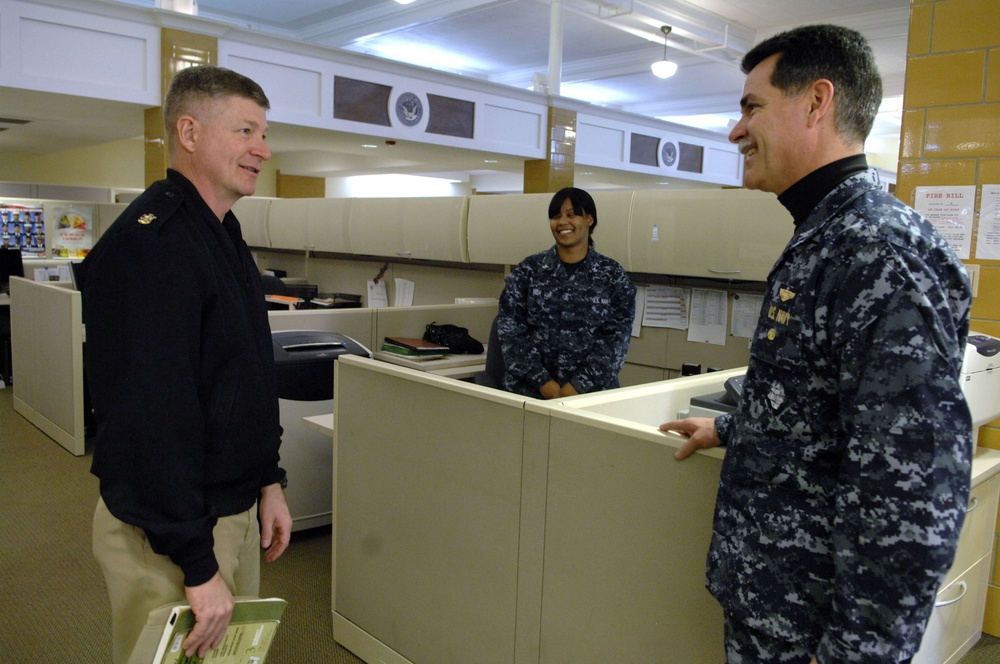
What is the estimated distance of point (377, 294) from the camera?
518cm

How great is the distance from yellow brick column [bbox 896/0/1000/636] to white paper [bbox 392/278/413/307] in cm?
307

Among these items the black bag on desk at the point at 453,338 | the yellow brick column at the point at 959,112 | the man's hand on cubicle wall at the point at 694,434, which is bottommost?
the black bag on desk at the point at 453,338

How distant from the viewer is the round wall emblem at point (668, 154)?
9.66m

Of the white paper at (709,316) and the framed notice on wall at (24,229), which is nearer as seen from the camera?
the white paper at (709,316)

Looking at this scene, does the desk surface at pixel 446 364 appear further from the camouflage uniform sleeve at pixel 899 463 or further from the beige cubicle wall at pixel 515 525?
the camouflage uniform sleeve at pixel 899 463

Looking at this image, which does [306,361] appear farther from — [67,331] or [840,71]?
[840,71]

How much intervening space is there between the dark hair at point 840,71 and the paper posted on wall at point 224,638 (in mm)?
1120

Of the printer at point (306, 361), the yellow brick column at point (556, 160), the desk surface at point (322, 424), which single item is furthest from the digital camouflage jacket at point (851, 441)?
the yellow brick column at point (556, 160)

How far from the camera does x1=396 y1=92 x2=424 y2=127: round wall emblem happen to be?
23.4 ft

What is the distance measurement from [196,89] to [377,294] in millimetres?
3930

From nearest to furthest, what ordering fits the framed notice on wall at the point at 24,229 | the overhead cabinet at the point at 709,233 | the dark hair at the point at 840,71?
the dark hair at the point at 840,71 → the overhead cabinet at the point at 709,233 → the framed notice on wall at the point at 24,229

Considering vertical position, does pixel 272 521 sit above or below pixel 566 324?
below

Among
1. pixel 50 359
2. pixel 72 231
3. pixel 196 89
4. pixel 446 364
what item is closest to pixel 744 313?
pixel 446 364

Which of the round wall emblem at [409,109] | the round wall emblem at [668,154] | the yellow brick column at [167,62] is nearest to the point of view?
the yellow brick column at [167,62]
